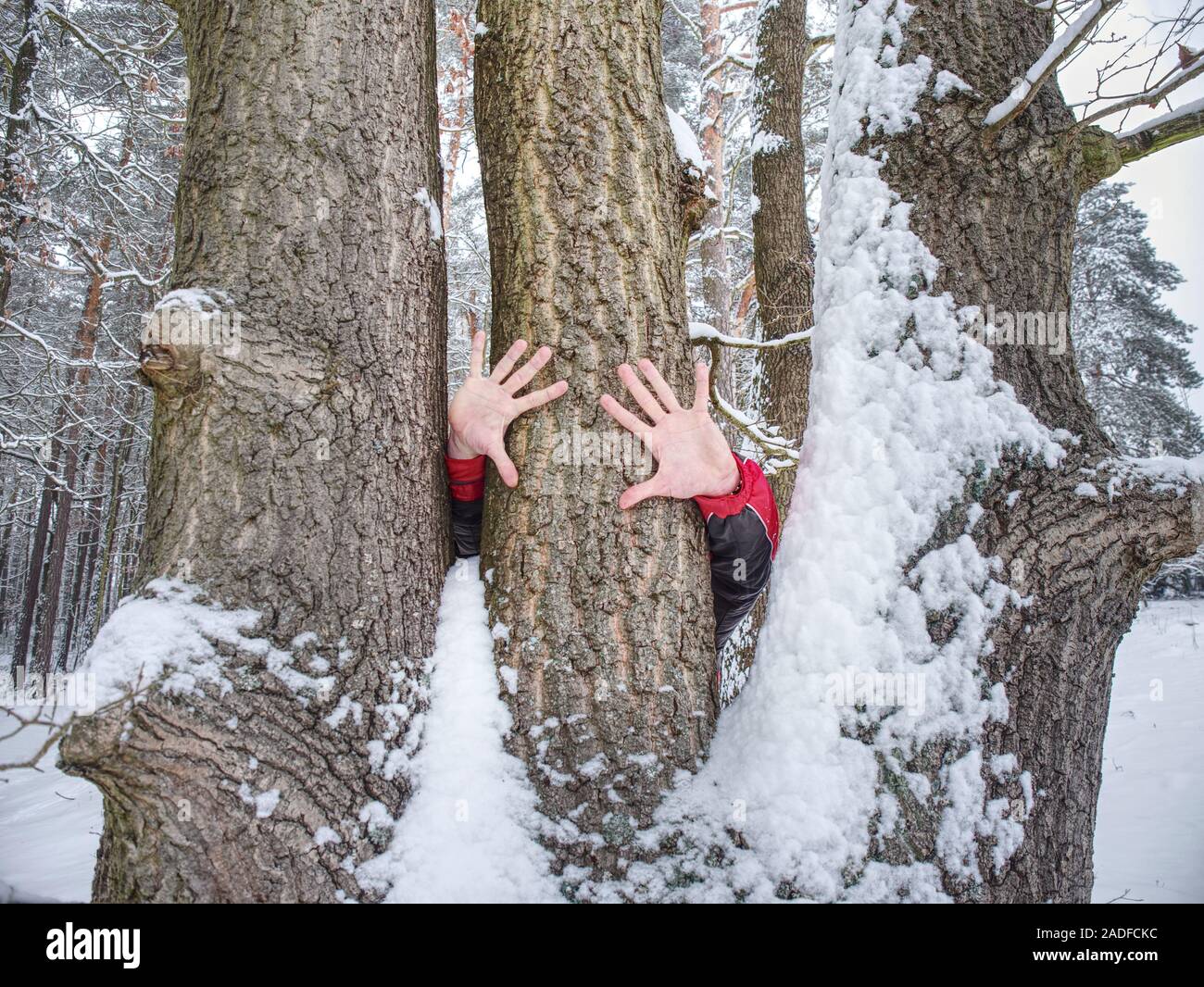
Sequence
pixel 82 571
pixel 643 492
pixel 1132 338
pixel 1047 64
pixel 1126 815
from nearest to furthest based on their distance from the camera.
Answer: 1. pixel 1047 64
2. pixel 643 492
3. pixel 1126 815
4. pixel 1132 338
5. pixel 82 571

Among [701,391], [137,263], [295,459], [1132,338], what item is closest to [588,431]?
[701,391]

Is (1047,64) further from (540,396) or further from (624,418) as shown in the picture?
(540,396)

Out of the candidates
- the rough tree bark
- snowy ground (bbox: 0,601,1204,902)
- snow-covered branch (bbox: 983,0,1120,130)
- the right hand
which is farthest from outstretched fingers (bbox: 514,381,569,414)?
snow-covered branch (bbox: 983,0,1120,130)

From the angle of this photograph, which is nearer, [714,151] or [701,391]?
[701,391]

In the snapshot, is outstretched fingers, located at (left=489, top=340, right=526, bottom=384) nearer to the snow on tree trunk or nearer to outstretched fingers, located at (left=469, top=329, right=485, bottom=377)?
outstretched fingers, located at (left=469, top=329, right=485, bottom=377)

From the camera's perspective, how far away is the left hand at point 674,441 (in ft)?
5.22

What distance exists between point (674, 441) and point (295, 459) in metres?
0.93

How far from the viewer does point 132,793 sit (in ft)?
3.76

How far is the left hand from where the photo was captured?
5.22 ft

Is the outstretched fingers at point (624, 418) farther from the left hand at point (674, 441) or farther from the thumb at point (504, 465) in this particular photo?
the thumb at point (504, 465)

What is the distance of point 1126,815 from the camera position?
234 inches

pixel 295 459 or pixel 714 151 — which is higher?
pixel 714 151

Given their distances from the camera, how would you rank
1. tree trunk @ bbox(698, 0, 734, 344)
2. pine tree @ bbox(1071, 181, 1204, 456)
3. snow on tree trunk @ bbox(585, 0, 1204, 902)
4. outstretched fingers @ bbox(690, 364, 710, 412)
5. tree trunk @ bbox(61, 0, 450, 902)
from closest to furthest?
tree trunk @ bbox(61, 0, 450, 902)
snow on tree trunk @ bbox(585, 0, 1204, 902)
outstretched fingers @ bbox(690, 364, 710, 412)
tree trunk @ bbox(698, 0, 734, 344)
pine tree @ bbox(1071, 181, 1204, 456)
